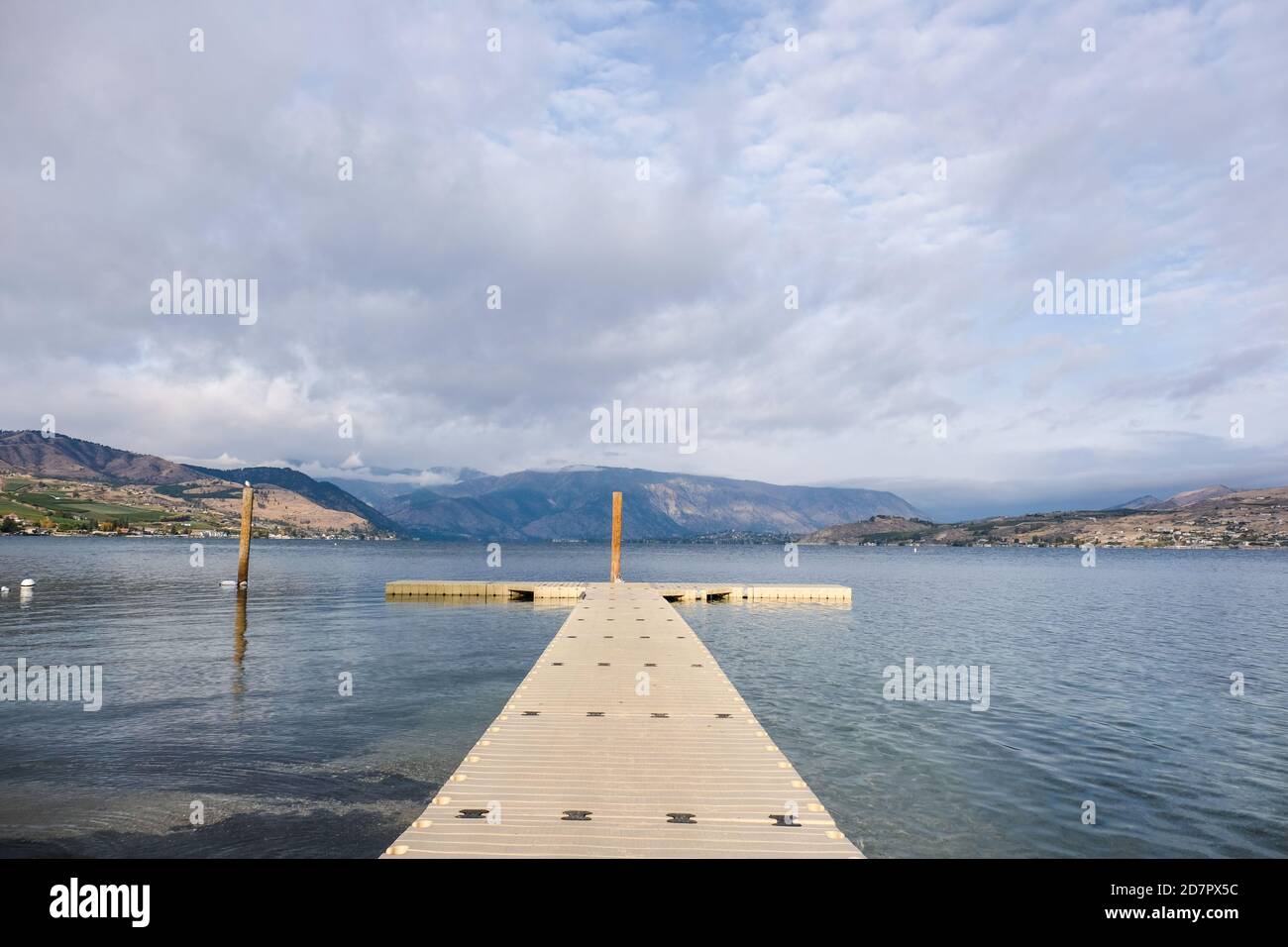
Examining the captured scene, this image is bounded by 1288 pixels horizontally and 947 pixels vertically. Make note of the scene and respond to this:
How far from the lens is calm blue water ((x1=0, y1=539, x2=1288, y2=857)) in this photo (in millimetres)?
12492

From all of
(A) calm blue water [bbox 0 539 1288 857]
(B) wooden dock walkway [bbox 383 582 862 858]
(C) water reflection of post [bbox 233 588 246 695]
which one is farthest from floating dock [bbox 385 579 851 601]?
(B) wooden dock walkway [bbox 383 582 862 858]

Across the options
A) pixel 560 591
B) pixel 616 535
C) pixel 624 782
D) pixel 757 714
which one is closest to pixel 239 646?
pixel 560 591

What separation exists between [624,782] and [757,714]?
10.7 m

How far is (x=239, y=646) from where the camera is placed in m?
30.9

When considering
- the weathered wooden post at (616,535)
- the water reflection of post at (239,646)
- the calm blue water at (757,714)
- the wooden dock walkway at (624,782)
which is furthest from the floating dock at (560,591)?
the wooden dock walkway at (624,782)

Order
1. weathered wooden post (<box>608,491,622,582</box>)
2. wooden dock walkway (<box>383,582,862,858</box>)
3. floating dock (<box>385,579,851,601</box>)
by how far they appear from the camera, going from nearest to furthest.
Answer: wooden dock walkway (<box>383,582,862,858</box>) < floating dock (<box>385,579,851,601</box>) < weathered wooden post (<box>608,491,622,582</box>)

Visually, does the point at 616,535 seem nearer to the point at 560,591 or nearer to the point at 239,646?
the point at 560,591

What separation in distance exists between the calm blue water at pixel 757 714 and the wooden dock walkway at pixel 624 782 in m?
2.39

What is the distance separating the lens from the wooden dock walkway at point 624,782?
830 cm

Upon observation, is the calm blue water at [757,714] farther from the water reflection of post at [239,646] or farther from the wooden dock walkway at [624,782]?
the wooden dock walkway at [624,782]

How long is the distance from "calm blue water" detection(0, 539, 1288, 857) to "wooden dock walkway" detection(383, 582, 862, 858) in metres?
2.39

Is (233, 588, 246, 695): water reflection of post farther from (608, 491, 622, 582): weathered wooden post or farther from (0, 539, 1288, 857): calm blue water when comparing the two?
(608, 491, 622, 582): weathered wooden post
